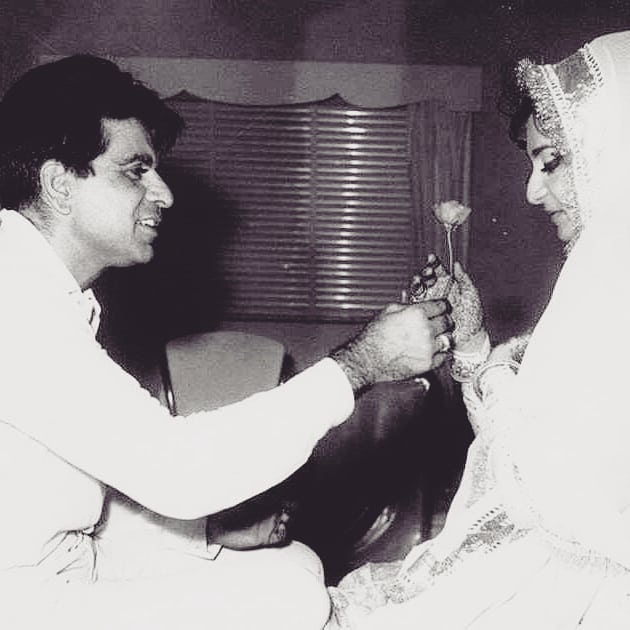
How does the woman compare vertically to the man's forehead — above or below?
below

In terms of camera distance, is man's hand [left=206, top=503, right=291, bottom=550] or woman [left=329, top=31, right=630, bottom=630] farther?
man's hand [left=206, top=503, right=291, bottom=550]

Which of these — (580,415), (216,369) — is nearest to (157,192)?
(580,415)

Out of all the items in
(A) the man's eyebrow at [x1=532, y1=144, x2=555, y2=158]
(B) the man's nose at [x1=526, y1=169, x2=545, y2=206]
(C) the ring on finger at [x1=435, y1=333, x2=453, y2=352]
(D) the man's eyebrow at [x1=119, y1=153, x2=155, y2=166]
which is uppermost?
(A) the man's eyebrow at [x1=532, y1=144, x2=555, y2=158]

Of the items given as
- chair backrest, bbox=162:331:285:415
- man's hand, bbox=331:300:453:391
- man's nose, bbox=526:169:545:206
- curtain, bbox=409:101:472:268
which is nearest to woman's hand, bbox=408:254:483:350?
man's nose, bbox=526:169:545:206

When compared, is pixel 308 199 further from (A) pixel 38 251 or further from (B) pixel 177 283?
(A) pixel 38 251

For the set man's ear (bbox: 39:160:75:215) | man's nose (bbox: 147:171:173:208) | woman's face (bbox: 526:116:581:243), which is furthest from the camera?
man's nose (bbox: 147:171:173:208)

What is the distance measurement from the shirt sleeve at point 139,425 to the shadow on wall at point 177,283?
164 inches

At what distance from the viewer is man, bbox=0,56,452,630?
4.50 ft

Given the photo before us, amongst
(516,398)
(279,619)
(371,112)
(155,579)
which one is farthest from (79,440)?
(371,112)

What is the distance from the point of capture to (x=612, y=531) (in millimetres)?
1291

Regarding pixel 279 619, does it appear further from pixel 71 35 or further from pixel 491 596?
pixel 71 35

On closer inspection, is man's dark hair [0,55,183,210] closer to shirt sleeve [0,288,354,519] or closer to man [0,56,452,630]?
man [0,56,452,630]

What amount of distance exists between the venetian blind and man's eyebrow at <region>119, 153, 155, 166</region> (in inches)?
143

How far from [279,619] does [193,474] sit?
324 millimetres
